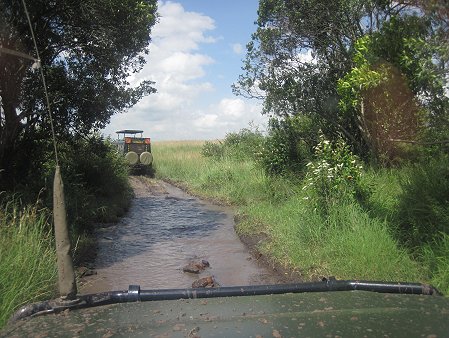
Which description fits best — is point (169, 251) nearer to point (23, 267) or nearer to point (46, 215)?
point (46, 215)

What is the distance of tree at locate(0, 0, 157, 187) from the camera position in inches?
325

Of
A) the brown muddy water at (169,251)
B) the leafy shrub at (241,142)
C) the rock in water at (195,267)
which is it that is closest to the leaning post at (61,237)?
the brown muddy water at (169,251)

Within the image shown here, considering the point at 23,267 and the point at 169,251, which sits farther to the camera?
the point at 169,251

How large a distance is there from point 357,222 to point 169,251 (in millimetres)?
3755

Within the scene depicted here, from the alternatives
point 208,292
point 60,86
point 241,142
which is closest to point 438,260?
point 208,292

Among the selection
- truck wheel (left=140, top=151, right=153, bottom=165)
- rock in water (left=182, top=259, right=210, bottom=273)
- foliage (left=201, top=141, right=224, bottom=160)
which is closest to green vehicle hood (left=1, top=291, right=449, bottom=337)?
rock in water (left=182, top=259, right=210, bottom=273)

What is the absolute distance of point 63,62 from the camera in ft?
30.2

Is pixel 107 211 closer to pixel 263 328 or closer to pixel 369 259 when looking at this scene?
pixel 369 259

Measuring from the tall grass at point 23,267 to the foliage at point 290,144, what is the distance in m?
8.30

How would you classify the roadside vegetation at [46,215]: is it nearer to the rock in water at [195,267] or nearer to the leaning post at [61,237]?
the rock in water at [195,267]

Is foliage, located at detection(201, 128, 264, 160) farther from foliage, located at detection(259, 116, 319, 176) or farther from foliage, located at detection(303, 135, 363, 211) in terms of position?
foliage, located at detection(303, 135, 363, 211)

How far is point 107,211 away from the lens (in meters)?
12.4

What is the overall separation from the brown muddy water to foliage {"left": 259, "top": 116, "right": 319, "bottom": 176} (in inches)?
76.5

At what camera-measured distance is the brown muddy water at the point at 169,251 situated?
7.57 m
